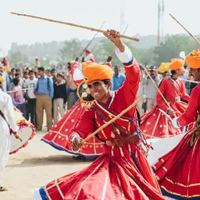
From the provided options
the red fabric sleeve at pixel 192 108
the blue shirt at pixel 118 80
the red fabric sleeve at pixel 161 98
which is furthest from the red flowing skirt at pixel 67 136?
the blue shirt at pixel 118 80

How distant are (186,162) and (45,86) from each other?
8.28m

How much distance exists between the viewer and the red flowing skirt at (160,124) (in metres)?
9.52

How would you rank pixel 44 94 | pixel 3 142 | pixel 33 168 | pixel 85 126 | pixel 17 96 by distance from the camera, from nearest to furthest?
pixel 85 126
pixel 3 142
pixel 33 168
pixel 17 96
pixel 44 94

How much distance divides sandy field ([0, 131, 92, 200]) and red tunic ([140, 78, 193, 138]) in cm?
146

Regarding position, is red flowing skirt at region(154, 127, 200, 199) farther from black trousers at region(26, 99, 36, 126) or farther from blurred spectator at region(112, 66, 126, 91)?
black trousers at region(26, 99, 36, 126)

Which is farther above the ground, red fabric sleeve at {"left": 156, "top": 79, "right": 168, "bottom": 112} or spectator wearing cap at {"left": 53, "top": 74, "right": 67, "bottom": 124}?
red fabric sleeve at {"left": 156, "top": 79, "right": 168, "bottom": 112}

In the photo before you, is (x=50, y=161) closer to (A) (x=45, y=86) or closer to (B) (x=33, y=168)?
(B) (x=33, y=168)

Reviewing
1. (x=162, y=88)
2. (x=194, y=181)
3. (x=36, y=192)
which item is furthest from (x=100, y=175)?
(x=162, y=88)

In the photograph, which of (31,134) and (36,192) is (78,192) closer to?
(36,192)

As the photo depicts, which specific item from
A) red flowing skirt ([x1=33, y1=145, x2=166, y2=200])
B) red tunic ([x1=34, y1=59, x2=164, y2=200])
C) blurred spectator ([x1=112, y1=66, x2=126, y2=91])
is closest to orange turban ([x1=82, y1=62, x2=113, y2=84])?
red tunic ([x1=34, y1=59, x2=164, y2=200])

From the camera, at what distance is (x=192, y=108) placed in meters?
6.02

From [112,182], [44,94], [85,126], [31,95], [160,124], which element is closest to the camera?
[112,182]

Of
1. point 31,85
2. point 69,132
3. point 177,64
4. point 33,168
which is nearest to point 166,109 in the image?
point 177,64

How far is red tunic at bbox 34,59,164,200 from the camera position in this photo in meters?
4.08
